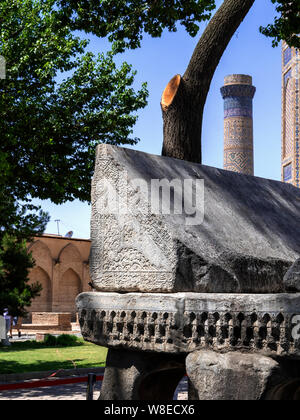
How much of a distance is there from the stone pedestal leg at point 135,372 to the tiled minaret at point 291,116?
22.9m

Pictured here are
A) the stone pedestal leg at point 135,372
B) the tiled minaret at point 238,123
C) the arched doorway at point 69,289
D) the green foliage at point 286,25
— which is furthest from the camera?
the tiled minaret at point 238,123

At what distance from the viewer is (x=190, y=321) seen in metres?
2.78

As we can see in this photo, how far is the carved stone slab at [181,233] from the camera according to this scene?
291cm

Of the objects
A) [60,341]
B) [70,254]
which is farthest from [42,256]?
[60,341]

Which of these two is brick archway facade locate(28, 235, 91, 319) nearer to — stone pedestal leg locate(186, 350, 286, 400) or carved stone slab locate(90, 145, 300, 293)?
carved stone slab locate(90, 145, 300, 293)

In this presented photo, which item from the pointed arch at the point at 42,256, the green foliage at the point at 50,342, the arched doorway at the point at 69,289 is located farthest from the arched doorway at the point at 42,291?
the green foliage at the point at 50,342

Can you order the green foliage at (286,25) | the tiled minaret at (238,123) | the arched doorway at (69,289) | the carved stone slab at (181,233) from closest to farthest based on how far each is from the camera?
the carved stone slab at (181,233)
the green foliage at (286,25)
the arched doorway at (69,289)
the tiled minaret at (238,123)

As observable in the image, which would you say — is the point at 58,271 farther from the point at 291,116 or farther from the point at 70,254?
the point at 291,116

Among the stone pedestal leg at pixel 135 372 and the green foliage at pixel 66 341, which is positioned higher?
the stone pedestal leg at pixel 135 372

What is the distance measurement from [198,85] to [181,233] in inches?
127

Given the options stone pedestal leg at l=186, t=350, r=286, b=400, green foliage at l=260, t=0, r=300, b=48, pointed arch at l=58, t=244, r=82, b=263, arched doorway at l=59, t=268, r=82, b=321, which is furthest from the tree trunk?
arched doorway at l=59, t=268, r=82, b=321

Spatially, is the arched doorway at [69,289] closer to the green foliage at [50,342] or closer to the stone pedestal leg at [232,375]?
the green foliage at [50,342]

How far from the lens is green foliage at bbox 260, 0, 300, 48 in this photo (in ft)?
25.3
